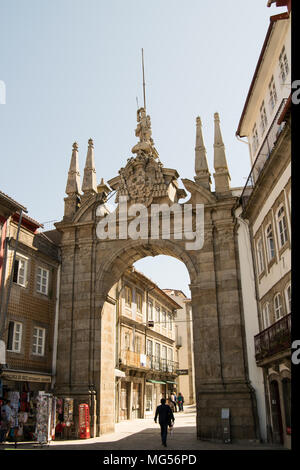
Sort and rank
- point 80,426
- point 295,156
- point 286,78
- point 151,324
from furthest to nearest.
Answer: point 151,324
point 80,426
point 286,78
point 295,156

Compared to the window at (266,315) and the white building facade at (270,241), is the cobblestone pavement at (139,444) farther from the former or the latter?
the window at (266,315)

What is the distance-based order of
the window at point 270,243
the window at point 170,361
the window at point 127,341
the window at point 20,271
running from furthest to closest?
the window at point 170,361, the window at point 127,341, the window at point 20,271, the window at point 270,243

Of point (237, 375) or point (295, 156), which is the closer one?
point (295, 156)

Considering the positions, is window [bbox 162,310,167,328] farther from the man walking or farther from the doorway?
the man walking

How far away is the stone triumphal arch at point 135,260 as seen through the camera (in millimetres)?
17125

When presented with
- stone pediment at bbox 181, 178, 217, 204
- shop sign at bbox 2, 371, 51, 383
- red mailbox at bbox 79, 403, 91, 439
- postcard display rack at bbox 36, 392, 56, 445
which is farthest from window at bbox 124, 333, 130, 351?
postcard display rack at bbox 36, 392, 56, 445

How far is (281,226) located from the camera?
13742 mm

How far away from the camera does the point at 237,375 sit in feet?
55.7

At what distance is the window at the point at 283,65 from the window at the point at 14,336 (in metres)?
14.0

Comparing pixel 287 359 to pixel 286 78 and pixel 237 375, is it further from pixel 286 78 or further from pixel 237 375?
pixel 286 78

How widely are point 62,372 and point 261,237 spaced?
419 inches

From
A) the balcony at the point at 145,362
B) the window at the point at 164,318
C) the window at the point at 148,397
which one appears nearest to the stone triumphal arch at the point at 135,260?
the balcony at the point at 145,362

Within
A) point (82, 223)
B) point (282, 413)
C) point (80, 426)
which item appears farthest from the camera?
point (82, 223)

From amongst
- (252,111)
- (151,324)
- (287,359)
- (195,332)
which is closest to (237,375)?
(195,332)
